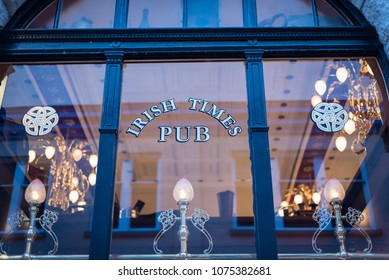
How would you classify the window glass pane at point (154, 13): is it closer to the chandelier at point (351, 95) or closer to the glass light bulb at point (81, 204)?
the chandelier at point (351, 95)

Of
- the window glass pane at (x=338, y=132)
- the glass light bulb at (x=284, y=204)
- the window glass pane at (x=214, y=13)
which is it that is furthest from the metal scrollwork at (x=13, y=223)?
the glass light bulb at (x=284, y=204)

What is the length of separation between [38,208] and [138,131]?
124 centimetres

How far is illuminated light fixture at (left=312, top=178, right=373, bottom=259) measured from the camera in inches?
195

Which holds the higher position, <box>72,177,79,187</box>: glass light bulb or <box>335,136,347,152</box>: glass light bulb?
<box>72,177,79,187</box>: glass light bulb

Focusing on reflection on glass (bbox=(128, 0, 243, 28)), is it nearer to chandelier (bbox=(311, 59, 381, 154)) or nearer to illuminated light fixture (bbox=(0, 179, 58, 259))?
chandelier (bbox=(311, 59, 381, 154))

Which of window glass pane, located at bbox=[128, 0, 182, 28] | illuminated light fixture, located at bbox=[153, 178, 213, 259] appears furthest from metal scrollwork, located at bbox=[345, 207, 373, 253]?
window glass pane, located at bbox=[128, 0, 182, 28]

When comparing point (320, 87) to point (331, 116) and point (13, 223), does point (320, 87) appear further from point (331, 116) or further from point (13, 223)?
point (13, 223)

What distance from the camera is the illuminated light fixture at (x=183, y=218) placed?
470 cm

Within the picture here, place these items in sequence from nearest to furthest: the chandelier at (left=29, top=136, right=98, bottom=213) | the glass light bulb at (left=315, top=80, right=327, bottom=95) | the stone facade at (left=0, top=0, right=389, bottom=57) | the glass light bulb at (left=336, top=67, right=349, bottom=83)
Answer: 1. the stone facade at (left=0, top=0, right=389, bottom=57)
2. the glass light bulb at (left=336, top=67, right=349, bottom=83)
3. the glass light bulb at (left=315, top=80, right=327, bottom=95)
4. the chandelier at (left=29, top=136, right=98, bottom=213)

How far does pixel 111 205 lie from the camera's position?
413cm

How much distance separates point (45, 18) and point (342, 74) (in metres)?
3.15

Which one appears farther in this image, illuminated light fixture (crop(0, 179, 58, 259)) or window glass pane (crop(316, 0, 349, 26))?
window glass pane (crop(316, 0, 349, 26))

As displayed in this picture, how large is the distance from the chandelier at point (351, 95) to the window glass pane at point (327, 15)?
39cm
